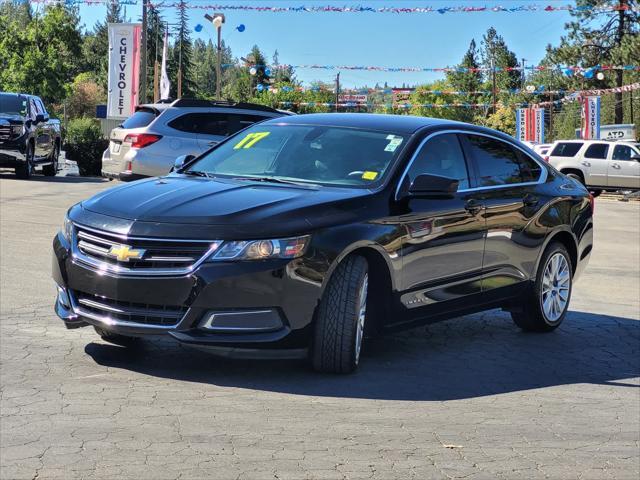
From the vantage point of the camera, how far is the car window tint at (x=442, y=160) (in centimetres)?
664

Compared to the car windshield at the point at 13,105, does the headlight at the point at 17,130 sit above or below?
below

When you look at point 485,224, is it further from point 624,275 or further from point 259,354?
point 624,275

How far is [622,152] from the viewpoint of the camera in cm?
3347

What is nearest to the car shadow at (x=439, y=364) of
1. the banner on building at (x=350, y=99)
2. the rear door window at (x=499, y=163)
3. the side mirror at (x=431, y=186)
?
the side mirror at (x=431, y=186)

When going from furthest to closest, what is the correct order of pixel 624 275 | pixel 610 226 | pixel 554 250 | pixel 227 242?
pixel 610 226 → pixel 624 275 → pixel 554 250 → pixel 227 242

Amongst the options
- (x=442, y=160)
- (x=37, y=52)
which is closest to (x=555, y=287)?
(x=442, y=160)

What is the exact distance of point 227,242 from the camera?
5359 mm

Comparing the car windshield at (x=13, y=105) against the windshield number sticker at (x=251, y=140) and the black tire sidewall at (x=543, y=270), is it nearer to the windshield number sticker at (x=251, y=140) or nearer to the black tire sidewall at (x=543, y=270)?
the windshield number sticker at (x=251, y=140)

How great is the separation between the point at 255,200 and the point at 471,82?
11063 centimetres

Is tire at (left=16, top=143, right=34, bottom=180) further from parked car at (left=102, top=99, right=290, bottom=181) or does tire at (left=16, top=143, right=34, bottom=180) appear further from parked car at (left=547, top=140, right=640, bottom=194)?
parked car at (left=547, top=140, right=640, bottom=194)

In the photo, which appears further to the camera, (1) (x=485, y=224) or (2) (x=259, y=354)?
(1) (x=485, y=224)

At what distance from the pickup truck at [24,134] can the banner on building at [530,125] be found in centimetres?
3722

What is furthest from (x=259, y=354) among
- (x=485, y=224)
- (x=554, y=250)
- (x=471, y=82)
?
(x=471, y=82)

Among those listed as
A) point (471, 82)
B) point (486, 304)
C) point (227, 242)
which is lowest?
point (486, 304)
